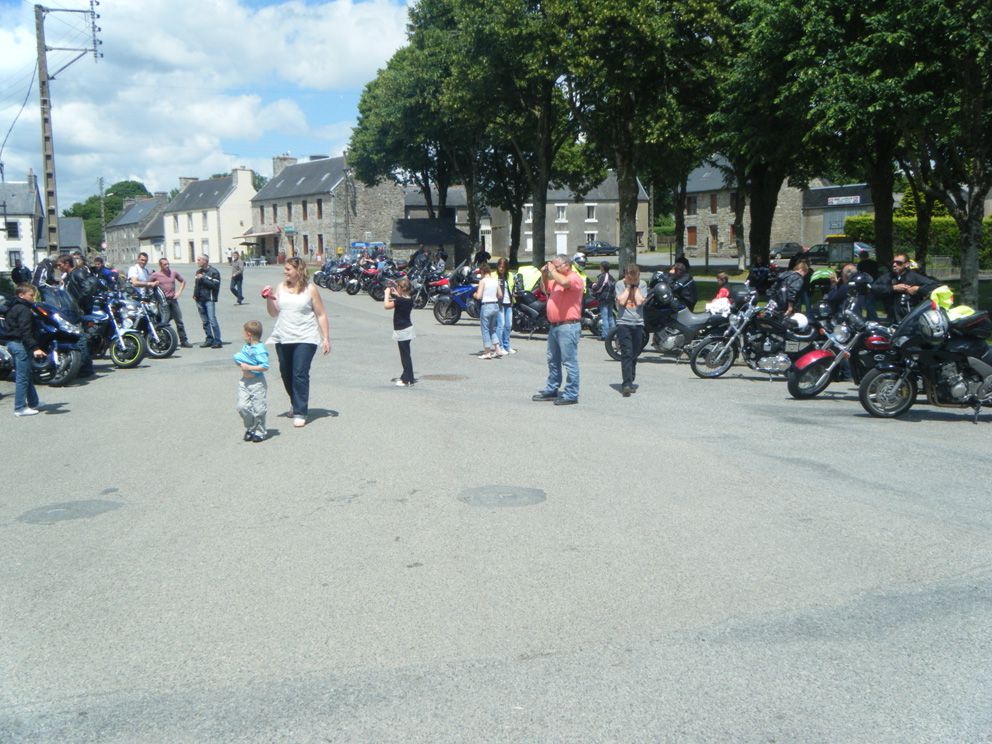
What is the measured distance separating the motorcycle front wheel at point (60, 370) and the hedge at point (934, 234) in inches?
1436

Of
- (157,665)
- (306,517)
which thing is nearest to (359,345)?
(306,517)

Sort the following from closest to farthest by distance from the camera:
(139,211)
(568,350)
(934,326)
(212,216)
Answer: (934,326) → (568,350) → (212,216) → (139,211)

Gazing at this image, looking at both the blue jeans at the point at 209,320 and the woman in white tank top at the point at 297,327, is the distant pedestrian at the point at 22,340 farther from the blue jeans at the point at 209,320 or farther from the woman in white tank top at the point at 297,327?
the blue jeans at the point at 209,320

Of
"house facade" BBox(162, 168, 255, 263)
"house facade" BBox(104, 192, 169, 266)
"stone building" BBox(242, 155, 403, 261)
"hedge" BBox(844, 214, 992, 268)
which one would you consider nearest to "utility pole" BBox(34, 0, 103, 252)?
"hedge" BBox(844, 214, 992, 268)

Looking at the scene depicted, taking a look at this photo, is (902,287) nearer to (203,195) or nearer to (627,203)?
(627,203)

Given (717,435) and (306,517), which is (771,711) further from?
(717,435)

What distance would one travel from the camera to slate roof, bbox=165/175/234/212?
10081cm

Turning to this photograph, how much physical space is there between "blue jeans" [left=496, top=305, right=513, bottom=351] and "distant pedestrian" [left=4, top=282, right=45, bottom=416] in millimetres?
7866

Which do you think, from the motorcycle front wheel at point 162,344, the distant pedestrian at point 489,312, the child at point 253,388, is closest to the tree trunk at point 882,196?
the distant pedestrian at point 489,312

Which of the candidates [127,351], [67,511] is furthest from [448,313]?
[67,511]

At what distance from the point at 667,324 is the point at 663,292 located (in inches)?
24.0

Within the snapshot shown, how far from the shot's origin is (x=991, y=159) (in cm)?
2461

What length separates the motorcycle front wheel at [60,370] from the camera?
14.3m

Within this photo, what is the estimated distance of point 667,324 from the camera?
1678 cm
